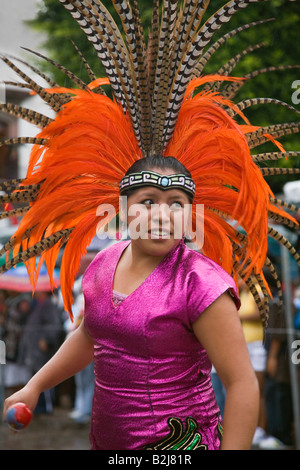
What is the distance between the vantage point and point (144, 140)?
230 centimetres

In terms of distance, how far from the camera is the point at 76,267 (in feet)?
8.35

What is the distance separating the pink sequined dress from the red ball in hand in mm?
258

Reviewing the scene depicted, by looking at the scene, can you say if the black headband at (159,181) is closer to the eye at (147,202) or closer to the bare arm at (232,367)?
the eye at (147,202)

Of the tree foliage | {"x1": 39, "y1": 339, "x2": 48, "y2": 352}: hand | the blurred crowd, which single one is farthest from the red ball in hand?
the tree foliage

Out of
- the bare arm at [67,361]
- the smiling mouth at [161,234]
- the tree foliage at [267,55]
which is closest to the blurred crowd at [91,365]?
the bare arm at [67,361]

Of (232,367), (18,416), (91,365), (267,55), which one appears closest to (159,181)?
(232,367)

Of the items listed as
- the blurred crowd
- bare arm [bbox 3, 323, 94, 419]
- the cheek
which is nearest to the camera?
the cheek

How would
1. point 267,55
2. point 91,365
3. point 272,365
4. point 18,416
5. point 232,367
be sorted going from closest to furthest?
point 232,367 < point 18,416 < point 272,365 < point 91,365 < point 267,55

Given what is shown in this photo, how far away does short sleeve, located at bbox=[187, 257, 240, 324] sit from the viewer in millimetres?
1978

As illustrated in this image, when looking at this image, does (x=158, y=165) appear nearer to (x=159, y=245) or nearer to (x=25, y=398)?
(x=159, y=245)

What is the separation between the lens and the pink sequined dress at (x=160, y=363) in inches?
80.0

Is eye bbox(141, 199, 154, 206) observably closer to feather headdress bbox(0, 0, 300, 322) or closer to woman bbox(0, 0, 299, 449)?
woman bbox(0, 0, 299, 449)

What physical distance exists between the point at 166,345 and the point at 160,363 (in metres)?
0.07

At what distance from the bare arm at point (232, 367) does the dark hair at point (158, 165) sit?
1.60ft
